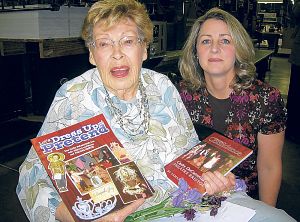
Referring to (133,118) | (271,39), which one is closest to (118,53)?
(133,118)

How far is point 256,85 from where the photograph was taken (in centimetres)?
183

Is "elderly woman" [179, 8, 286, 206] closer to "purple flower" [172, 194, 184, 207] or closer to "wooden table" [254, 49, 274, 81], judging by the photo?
"purple flower" [172, 194, 184, 207]

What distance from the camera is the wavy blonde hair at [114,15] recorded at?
1.34 metres

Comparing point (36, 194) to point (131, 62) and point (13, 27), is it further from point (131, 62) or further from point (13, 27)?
point (13, 27)

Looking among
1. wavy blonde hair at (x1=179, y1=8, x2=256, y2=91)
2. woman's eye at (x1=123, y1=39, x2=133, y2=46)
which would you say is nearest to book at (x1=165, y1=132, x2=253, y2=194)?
woman's eye at (x1=123, y1=39, x2=133, y2=46)

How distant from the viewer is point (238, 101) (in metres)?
1.80

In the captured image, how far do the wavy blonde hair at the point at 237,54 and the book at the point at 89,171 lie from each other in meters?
0.97

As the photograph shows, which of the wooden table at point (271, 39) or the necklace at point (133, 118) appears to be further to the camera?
the wooden table at point (271, 39)

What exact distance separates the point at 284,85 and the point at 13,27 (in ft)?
21.8

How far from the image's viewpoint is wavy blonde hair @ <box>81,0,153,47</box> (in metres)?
1.34

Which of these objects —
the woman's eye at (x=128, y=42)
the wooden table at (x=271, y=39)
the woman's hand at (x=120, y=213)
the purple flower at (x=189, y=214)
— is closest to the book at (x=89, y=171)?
the woman's hand at (x=120, y=213)

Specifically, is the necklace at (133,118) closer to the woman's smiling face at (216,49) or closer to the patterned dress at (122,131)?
the patterned dress at (122,131)

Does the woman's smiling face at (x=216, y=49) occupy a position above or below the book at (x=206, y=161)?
above

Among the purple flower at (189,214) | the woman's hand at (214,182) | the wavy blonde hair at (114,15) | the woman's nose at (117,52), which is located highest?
the wavy blonde hair at (114,15)
